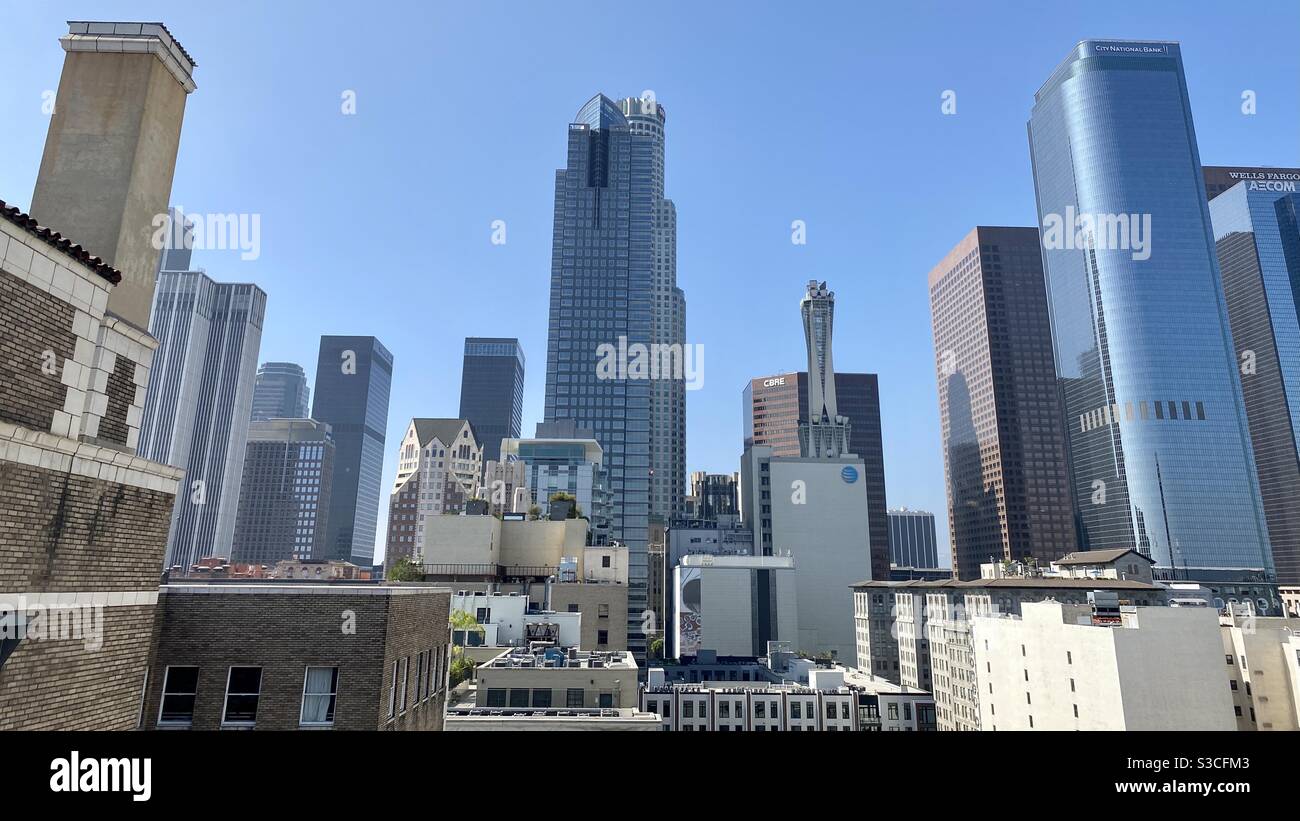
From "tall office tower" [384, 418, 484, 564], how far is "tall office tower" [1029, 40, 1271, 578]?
6523 inches

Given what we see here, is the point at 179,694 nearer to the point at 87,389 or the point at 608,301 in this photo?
the point at 87,389

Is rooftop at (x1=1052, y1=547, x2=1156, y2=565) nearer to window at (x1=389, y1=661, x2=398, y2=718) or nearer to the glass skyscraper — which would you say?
the glass skyscraper

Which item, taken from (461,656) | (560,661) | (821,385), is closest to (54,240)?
(560,661)

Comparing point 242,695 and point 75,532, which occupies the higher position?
point 75,532

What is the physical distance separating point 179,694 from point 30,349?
502 inches

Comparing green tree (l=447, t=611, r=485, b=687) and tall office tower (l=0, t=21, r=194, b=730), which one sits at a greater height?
tall office tower (l=0, t=21, r=194, b=730)

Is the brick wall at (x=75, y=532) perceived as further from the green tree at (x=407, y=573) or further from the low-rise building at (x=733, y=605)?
the low-rise building at (x=733, y=605)

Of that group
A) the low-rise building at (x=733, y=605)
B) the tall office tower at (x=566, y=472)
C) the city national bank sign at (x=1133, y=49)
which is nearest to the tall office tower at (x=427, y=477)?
the tall office tower at (x=566, y=472)

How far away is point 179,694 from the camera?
19.4m

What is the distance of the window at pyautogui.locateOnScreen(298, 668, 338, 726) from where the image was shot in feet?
64.7

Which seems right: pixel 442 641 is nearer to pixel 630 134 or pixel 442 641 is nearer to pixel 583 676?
pixel 583 676

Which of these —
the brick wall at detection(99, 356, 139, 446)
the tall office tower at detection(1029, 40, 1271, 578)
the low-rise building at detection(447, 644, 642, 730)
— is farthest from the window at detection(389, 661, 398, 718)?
the tall office tower at detection(1029, 40, 1271, 578)
